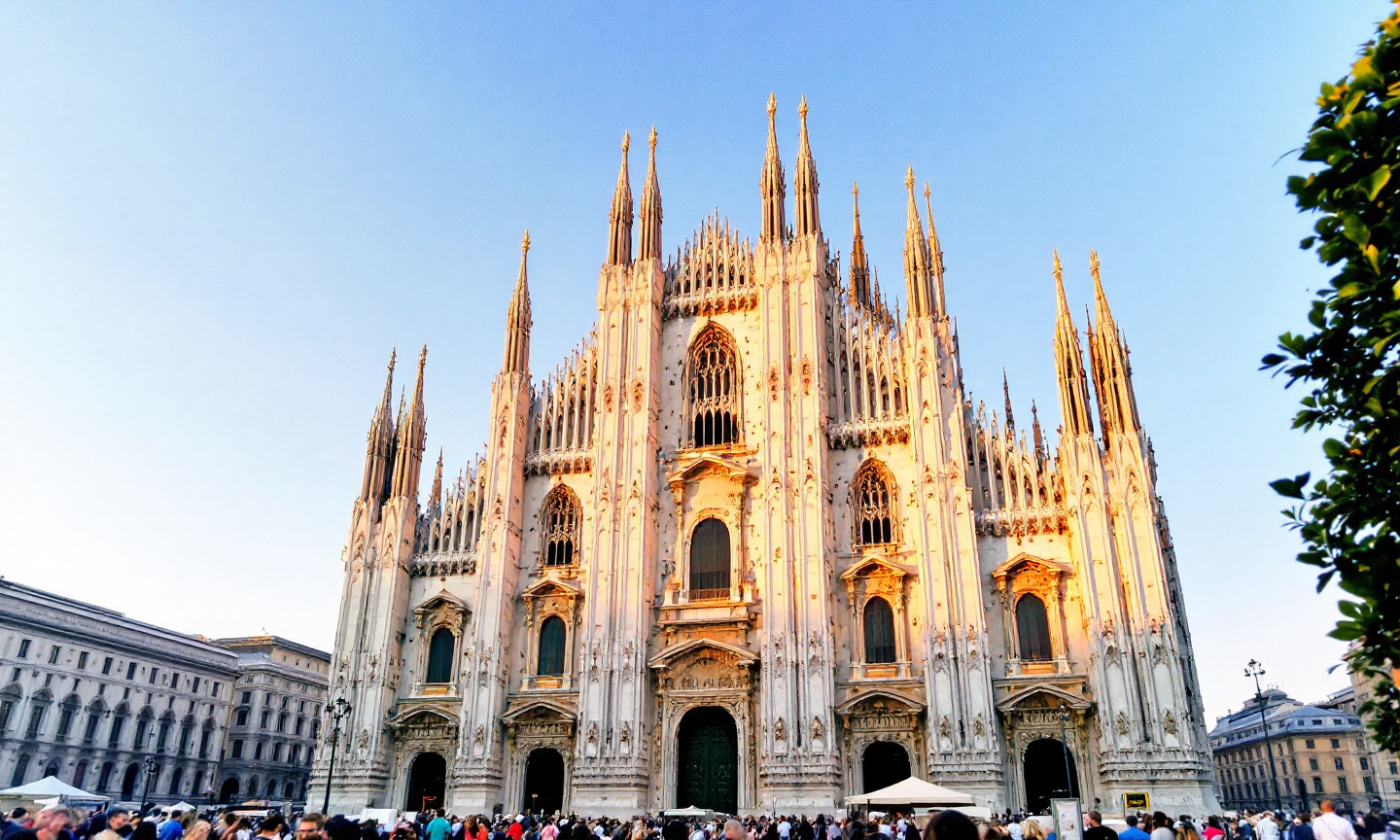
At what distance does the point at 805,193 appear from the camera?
42.3 meters

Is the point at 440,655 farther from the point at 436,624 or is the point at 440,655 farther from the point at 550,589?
the point at 550,589

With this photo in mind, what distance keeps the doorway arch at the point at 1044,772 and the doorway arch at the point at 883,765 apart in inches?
158

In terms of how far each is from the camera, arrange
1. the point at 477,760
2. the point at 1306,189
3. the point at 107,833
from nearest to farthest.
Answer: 1. the point at 1306,189
2. the point at 107,833
3. the point at 477,760

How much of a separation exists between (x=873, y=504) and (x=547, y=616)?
44.9ft

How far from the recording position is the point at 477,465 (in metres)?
41.8

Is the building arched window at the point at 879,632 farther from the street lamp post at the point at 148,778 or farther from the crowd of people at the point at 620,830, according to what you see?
the street lamp post at the point at 148,778

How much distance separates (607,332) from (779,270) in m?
7.86

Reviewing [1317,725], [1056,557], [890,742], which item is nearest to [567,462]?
[890,742]

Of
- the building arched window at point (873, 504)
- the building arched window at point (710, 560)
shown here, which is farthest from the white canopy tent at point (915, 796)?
the building arched window at point (710, 560)

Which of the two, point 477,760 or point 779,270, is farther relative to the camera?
point 779,270

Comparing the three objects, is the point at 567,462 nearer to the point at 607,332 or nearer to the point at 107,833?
the point at 607,332

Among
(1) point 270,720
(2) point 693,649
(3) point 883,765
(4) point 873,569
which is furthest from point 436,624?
(1) point 270,720

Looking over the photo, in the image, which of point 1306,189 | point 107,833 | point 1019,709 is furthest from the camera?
point 1019,709

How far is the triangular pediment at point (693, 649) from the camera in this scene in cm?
3509
